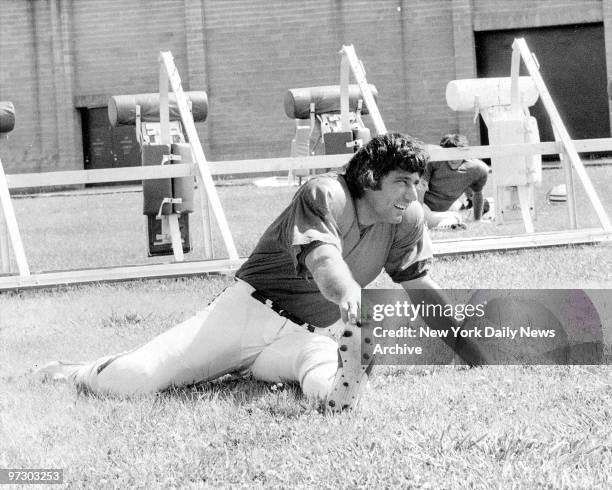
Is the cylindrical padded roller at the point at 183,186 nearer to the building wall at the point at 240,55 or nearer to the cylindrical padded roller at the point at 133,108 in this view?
the cylindrical padded roller at the point at 133,108

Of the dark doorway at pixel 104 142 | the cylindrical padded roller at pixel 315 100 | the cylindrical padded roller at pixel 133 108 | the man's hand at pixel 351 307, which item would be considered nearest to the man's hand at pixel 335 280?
the man's hand at pixel 351 307

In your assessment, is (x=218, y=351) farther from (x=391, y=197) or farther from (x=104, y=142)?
(x=104, y=142)

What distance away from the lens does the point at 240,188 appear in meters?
19.6

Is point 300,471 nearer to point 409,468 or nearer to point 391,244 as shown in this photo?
point 409,468

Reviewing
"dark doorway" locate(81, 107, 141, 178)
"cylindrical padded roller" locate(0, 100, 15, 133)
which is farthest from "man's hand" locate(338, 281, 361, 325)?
"dark doorway" locate(81, 107, 141, 178)

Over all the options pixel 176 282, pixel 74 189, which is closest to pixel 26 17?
pixel 74 189

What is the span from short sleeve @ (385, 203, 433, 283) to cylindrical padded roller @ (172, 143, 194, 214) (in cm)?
459

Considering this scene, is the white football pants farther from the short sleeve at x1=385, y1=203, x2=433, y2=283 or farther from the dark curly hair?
the dark curly hair

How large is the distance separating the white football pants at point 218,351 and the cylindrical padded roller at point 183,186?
439cm

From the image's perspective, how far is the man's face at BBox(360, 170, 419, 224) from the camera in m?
3.92

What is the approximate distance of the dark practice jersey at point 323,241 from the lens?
3.87 metres

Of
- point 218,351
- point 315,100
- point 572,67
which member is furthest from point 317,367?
point 572,67

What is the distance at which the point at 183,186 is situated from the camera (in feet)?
28.7

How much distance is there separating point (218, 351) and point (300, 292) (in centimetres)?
39
